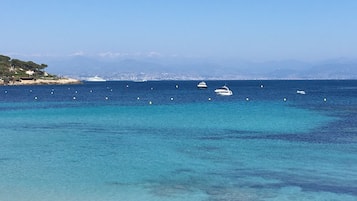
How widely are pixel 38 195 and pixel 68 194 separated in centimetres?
135

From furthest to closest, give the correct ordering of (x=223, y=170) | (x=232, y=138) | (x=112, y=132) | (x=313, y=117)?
1. (x=313, y=117)
2. (x=112, y=132)
3. (x=232, y=138)
4. (x=223, y=170)

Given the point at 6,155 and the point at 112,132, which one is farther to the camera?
the point at 112,132

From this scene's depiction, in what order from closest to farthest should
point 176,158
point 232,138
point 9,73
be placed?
point 176,158 < point 232,138 < point 9,73

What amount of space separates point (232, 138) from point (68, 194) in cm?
2039

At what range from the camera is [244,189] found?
920 inches

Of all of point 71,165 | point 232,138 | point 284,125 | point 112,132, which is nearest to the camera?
point 71,165

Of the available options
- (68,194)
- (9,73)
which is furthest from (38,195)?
(9,73)

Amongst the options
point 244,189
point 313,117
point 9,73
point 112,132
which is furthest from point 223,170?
point 9,73

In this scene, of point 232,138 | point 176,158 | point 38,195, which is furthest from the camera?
point 232,138

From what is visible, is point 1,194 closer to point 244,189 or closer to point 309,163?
point 244,189

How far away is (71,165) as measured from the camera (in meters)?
29.8

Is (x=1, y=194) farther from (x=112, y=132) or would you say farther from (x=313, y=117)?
(x=313, y=117)

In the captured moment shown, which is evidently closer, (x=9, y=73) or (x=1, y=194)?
(x=1, y=194)

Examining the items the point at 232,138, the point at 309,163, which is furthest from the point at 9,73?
the point at 309,163
